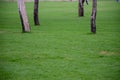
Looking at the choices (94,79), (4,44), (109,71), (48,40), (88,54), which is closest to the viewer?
(94,79)

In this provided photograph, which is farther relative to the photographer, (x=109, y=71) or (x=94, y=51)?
(x=94, y=51)

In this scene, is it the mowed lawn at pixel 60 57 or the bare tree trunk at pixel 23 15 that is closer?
the mowed lawn at pixel 60 57

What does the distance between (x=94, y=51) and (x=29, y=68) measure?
405 cm

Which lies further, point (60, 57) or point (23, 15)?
point (23, 15)

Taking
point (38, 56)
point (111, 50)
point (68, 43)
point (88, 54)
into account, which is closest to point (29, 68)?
point (38, 56)

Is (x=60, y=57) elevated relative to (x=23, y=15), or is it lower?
lower

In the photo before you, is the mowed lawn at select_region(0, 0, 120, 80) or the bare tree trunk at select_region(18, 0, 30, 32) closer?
the mowed lawn at select_region(0, 0, 120, 80)

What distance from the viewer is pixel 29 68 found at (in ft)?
41.1

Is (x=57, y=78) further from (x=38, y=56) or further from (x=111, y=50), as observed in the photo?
(x=111, y=50)

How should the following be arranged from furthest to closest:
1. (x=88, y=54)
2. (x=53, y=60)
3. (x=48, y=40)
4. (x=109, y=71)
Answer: (x=48, y=40)
(x=88, y=54)
(x=53, y=60)
(x=109, y=71)

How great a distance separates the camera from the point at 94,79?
433 inches

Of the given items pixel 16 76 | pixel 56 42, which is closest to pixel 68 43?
pixel 56 42

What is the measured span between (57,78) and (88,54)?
13.5ft

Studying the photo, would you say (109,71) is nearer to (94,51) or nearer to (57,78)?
(57,78)
